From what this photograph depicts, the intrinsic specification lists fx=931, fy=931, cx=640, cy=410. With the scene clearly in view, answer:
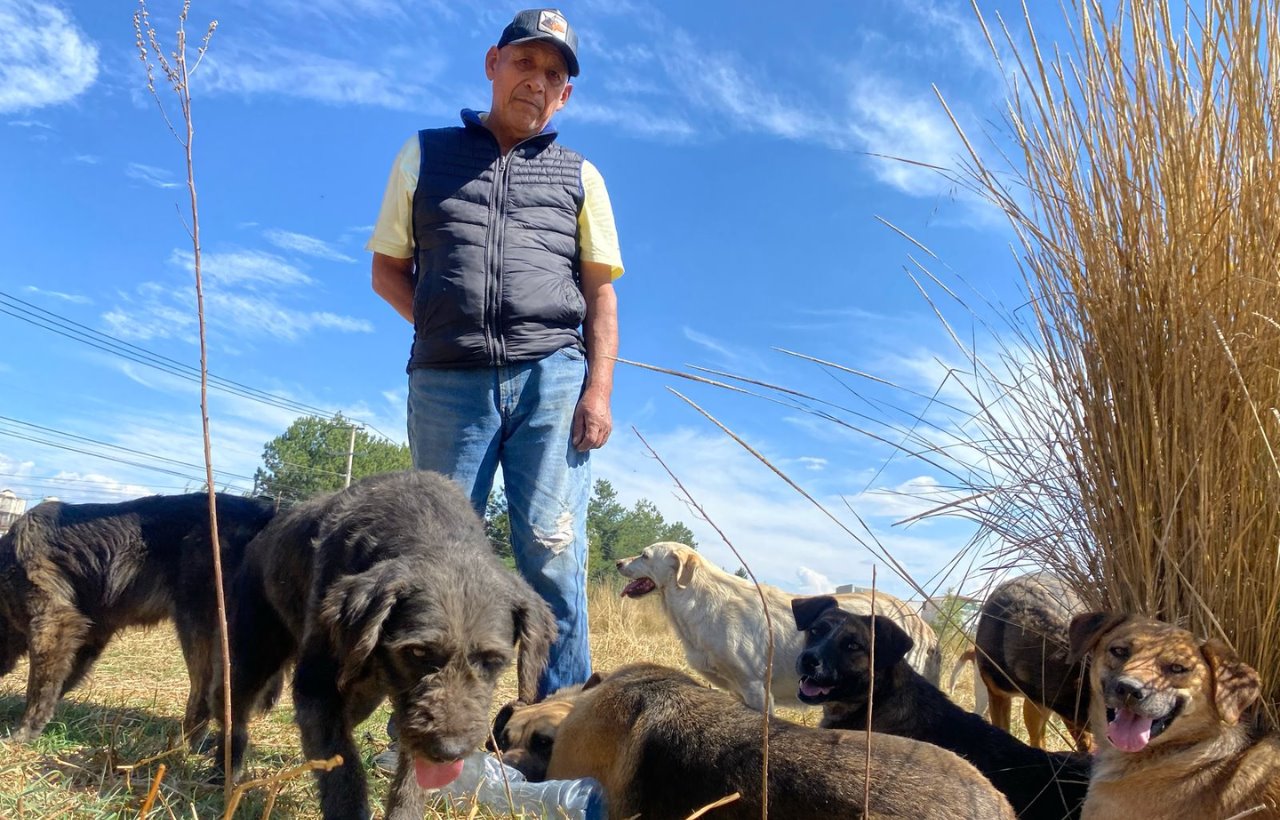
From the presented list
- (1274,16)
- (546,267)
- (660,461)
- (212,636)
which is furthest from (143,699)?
(1274,16)

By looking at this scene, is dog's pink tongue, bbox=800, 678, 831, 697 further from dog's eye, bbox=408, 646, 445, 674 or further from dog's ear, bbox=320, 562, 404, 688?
dog's ear, bbox=320, 562, 404, 688

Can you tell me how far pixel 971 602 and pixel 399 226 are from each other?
3352mm

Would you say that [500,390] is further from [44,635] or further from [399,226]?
[44,635]

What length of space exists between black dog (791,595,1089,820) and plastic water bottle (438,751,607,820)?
129 cm

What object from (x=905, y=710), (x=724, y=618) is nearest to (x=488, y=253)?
(x=905, y=710)

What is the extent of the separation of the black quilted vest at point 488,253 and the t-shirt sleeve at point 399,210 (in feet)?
0.21

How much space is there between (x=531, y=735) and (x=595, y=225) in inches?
106

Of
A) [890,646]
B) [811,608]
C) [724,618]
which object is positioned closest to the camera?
[890,646]

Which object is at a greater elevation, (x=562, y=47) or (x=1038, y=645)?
(x=562, y=47)

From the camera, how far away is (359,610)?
9.76 ft

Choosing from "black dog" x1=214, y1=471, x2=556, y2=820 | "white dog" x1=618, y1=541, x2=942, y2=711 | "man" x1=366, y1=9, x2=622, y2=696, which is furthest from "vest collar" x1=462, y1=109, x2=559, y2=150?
"white dog" x1=618, y1=541, x2=942, y2=711

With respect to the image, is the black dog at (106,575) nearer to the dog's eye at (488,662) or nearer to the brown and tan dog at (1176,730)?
the dog's eye at (488,662)

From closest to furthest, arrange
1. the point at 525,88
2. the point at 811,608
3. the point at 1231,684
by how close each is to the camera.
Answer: the point at 1231,684 < the point at 525,88 < the point at 811,608

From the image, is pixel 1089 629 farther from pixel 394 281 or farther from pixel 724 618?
pixel 724 618
